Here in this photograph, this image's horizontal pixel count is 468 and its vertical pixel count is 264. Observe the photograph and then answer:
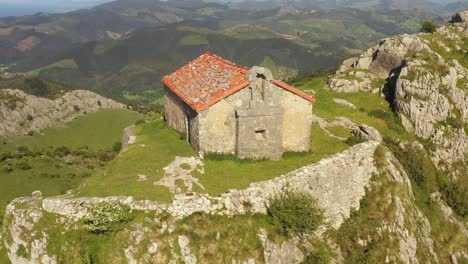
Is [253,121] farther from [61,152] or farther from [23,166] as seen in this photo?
[61,152]

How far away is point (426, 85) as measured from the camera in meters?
39.2

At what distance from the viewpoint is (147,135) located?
33469 millimetres

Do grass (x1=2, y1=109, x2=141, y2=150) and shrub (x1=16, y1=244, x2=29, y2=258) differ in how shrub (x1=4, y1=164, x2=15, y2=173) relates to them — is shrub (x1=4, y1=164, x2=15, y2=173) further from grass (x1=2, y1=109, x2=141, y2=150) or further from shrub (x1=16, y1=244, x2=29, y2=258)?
shrub (x1=16, y1=244, x2=29, y2=258)

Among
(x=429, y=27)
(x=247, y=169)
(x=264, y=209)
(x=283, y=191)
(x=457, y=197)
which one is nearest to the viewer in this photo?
(x=264, y=209)

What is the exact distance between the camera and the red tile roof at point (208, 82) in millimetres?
25953

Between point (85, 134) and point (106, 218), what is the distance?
69.0m

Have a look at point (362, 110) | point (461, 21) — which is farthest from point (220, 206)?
point (461, 21)

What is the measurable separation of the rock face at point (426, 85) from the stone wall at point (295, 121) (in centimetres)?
1516

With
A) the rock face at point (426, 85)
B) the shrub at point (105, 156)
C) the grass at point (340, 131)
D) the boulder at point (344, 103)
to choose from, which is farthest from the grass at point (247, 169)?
the shrub at point (105, 156)

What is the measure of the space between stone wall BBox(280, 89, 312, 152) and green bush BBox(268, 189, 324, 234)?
7335 mm

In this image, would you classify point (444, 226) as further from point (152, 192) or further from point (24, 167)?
point (24, 167)

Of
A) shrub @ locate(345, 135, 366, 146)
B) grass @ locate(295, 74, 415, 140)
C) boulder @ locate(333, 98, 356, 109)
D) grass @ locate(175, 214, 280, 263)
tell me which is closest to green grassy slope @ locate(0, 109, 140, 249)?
grass @ locate(175, 214, 280, 263)

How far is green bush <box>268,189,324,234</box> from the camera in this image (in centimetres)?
2119

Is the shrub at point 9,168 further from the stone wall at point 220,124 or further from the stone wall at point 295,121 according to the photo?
the stone wall at point 295,121
